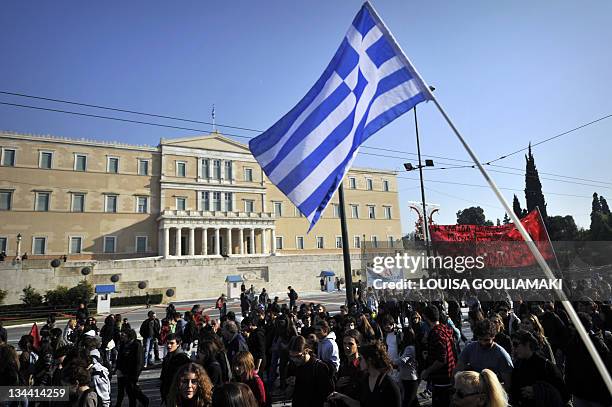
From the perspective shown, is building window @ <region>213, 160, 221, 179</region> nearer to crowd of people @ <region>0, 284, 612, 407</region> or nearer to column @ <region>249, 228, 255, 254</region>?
column @ <region>249, 228, 255, 254</region>

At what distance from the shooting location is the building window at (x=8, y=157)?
4105cm

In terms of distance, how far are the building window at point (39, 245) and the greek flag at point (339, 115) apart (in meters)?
46.0

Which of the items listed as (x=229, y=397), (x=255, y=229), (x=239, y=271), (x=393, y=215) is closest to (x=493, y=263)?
(x=229, y=397)

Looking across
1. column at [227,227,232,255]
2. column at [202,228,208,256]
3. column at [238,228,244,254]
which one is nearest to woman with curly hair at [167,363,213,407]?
column at [202,228,208,256]

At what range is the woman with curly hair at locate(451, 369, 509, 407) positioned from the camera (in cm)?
246

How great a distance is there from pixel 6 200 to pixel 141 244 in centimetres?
1422

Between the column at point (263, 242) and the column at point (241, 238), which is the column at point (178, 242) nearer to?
the column at point (241, 238)

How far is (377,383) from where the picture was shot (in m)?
3.32

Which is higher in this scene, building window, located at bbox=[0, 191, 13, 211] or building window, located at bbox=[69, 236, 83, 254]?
building window, located at bbox=[0, 191, 13, 211]

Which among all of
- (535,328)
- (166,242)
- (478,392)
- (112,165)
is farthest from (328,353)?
(112,165)

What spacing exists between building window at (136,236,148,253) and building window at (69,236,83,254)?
5.92 meters

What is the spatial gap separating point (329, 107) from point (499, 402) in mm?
3854

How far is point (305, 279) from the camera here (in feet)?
146

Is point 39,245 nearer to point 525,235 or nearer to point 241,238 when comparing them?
point 241,238
